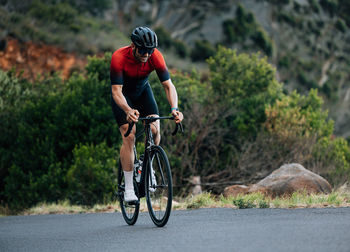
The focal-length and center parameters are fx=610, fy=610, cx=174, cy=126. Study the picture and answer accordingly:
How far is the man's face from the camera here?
7.21 meters

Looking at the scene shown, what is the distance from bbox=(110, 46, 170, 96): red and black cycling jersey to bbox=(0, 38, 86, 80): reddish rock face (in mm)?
25547

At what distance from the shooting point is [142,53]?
7230 mm

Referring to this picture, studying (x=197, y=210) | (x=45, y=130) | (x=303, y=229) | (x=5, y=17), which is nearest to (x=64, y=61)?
(x=5, y=17)

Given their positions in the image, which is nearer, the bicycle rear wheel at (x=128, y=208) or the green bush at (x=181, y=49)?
the bicycle rear wheel at (x=128, y=208)

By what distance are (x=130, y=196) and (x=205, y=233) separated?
1.49 metres

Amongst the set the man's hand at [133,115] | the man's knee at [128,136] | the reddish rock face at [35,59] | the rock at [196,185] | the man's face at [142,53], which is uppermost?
the reddish rock face at [35,59]

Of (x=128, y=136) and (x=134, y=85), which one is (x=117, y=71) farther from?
(x=128, y=136)

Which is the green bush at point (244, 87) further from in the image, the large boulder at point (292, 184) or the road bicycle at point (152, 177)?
the road bicycle at point (152, 177)

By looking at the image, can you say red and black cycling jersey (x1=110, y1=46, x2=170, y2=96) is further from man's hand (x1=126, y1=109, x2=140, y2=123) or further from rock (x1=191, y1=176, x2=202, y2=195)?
rock (x1=191, y1=176, x2=202, y2=195)

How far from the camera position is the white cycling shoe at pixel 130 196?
24.5ft

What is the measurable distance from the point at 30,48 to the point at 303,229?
96.9 feet

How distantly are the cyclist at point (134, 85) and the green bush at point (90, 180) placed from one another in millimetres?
8641

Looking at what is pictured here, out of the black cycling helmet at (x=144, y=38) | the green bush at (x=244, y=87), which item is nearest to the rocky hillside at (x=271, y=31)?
the green bush at (x=244, y=87)

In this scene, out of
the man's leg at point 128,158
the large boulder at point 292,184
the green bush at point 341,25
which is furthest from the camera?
the green bush at point 341,25
